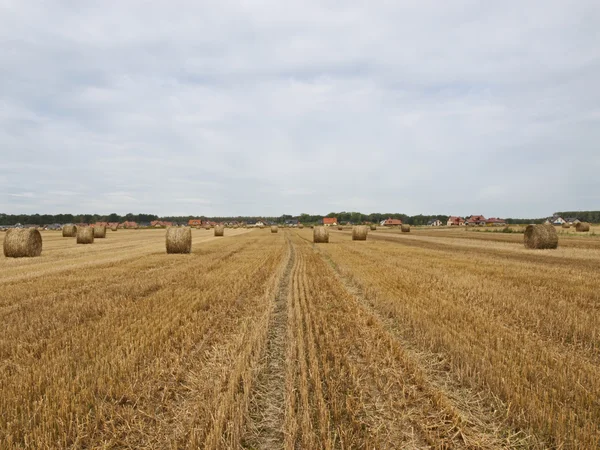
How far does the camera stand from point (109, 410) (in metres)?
3.50

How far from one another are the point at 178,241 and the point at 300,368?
1682 centimetres

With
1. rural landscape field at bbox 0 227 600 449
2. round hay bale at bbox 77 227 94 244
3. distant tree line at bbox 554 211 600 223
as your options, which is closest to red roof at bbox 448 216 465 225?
distant tree line at bbox 554 211 600 223

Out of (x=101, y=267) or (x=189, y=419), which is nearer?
(x=189, y=419)

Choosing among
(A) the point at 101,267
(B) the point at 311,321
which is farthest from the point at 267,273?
(A) the point at 101,267

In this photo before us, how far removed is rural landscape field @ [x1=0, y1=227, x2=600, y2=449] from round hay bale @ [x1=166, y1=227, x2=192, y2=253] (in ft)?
34.0

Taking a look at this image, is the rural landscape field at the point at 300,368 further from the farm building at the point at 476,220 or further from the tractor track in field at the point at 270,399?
the farm building at the point at 476,220

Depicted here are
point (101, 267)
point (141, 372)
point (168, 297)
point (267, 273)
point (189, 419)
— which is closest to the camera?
point (189, 419)

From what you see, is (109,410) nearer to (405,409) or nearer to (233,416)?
(233,416)

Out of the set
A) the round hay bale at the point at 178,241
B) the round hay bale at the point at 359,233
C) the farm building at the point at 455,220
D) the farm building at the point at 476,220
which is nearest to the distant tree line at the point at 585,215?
the farm building at the point at 476,220

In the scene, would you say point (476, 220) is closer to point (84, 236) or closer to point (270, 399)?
point (84, 236)

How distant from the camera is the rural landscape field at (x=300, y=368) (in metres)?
3.18

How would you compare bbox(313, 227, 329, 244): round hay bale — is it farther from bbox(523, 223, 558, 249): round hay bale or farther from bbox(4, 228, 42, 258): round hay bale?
bbox(4, 228, 42, 258): round hay bale

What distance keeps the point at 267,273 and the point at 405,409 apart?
9.40m

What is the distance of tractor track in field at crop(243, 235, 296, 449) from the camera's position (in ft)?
10.3
